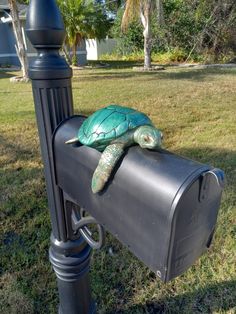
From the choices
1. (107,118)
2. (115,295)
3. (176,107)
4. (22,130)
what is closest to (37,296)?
(115,295)

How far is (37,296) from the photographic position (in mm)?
1604

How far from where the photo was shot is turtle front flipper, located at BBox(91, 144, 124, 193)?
68 centimetres

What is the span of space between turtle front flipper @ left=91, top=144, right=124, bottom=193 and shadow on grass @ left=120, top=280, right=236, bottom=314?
3.63 ft

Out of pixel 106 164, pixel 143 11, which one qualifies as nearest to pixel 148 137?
pixel 106 164

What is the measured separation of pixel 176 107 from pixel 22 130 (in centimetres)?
263

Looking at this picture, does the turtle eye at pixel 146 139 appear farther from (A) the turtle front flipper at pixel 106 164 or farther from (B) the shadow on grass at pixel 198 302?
(B) the shadow on grass at pixel 198 302

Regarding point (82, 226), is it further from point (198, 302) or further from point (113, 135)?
point (198, 302)

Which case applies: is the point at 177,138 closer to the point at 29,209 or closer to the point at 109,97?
the point at 29,209

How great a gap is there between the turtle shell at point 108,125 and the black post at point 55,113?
19 centimetres

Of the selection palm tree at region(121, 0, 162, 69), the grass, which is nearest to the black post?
the grass

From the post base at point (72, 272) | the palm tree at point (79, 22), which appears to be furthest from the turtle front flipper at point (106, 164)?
the palm tree at point (79, 22)

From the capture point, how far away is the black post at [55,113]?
0.84 metres

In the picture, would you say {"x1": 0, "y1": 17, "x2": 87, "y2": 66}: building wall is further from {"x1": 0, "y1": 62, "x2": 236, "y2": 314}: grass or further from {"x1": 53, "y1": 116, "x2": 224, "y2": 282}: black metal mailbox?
{"x1": 53, "y1": 116, "x2": 224, "y2": 282}: black metal mailbox

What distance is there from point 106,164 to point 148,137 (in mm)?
118
